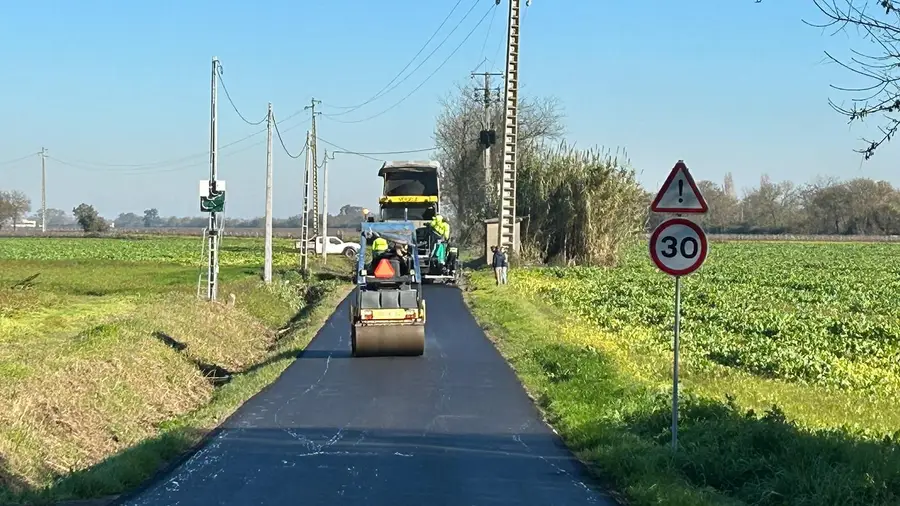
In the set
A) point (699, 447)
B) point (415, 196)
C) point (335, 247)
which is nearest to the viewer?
point (699, 447)

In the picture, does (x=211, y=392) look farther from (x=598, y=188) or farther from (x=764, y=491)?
(x=598, y=188)

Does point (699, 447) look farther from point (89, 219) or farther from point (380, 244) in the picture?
point (89, 219)

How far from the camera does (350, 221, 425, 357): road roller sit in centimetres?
1878

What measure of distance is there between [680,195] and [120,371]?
29.6ft

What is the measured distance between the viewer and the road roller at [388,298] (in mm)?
18781

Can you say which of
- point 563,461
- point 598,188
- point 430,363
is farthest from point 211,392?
point 598,188

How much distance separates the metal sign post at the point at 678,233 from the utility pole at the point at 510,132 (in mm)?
27669

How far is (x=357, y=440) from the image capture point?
38.7 feet

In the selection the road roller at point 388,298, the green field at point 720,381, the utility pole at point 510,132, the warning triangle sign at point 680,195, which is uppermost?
the utility pole at point 510,132

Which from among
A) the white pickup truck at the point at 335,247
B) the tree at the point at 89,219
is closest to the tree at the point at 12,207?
the tree at the point at 89,219

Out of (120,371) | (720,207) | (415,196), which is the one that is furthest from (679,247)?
(720,207)

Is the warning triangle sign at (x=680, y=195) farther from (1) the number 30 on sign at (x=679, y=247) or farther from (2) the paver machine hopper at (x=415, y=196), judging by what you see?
(2) the paver machine hopper at (x=415, y=196)

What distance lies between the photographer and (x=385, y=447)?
1137 centimetres

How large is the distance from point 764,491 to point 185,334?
1455 cm
